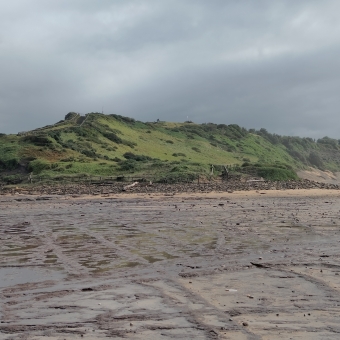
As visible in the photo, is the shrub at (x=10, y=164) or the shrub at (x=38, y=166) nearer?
the shrub at (x=38, y=166)

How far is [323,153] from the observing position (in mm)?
130875

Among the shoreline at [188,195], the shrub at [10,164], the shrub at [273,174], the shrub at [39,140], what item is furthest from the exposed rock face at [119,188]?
the shrub at [39,140]

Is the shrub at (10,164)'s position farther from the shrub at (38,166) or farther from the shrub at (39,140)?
the shrub at (39,140)

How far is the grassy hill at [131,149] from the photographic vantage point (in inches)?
1887

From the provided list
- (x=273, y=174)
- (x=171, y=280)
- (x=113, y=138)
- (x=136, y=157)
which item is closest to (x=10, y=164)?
(x=136, y=157)

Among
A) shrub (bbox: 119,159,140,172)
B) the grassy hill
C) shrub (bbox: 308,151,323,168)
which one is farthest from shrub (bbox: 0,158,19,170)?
shrub (bbox: 308,151,323,168)

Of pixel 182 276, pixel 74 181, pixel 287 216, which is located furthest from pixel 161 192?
pixel 182 276

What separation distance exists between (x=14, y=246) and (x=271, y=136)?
121 meters

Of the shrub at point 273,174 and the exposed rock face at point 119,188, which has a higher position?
the shrub at point 273,174

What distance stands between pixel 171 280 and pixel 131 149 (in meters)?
56.5

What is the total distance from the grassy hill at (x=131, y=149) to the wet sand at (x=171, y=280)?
94.5 ft

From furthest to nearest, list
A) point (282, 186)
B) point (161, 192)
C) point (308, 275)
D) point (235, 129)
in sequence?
point (235, 129) < point (282, 186) < point (161, 192) < point (308, 275)

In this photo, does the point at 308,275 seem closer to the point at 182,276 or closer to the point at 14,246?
the point at 182,276

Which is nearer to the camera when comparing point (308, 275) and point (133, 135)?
point (308, 275)
